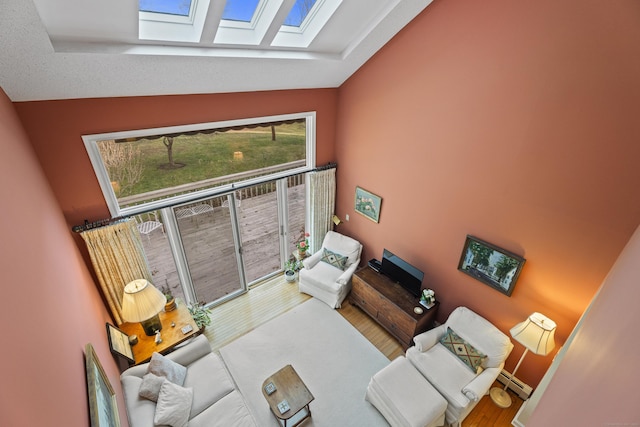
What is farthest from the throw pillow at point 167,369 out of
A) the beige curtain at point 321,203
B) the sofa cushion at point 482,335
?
the sofa cushion at point 482,335

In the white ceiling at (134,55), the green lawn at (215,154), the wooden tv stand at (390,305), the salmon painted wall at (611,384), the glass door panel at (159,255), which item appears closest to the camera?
the salmon painted wall at (611,384)

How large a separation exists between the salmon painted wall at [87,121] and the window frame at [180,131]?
55 millimetres

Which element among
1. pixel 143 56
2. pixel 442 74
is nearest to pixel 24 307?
pixel 143 56

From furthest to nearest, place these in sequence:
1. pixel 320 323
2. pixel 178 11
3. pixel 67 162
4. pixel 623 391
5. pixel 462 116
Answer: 1. pixel 320 323
2. pixel 462 116
3. pixel 67 162
4. pixel 178 11
5. pixel 623 391

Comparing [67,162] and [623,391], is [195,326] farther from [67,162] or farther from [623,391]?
[623,391]

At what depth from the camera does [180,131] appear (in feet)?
12.3

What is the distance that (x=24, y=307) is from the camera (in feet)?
4.99

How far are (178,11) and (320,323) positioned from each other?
445 centimetres

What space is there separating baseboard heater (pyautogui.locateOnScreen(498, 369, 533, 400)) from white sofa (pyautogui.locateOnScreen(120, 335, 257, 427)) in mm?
3285

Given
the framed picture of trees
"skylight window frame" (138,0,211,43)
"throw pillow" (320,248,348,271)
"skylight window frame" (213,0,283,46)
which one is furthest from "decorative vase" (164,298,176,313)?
the framed picture of trees

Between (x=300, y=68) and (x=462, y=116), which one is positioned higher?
(x=300, y=68)

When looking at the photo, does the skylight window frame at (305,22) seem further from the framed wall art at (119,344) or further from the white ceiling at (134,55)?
the framed wall art at (119,344)

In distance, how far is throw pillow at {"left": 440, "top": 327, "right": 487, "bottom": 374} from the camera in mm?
3547

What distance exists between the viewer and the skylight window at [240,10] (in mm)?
2691
